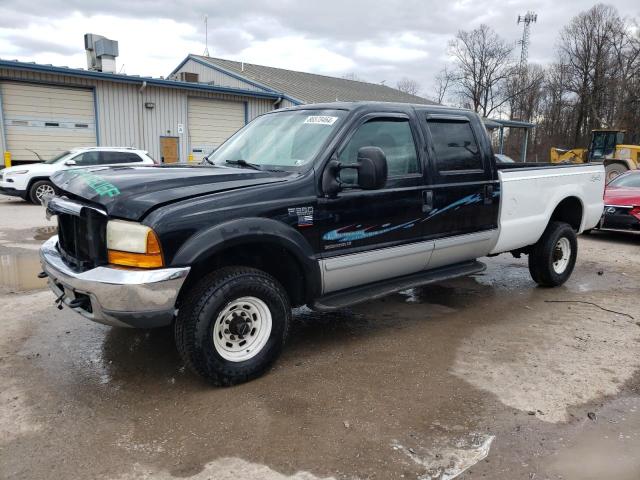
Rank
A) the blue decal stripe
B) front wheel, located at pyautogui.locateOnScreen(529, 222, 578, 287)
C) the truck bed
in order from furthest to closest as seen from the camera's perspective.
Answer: front wheel, located at pyautogui.locateOnScreen(529, 222, 578, 287), the truck bed, the blue decal stripe

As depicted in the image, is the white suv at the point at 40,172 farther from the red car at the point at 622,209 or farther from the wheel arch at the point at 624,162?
the wheel arch at the point at 624,162

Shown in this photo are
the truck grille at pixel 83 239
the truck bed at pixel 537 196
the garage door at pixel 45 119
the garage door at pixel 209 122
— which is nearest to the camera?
the truck grille at pixel 83 239

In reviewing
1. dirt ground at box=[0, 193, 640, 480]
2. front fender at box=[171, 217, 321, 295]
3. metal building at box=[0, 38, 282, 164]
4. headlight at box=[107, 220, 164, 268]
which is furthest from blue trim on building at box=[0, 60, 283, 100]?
front fender at box=[171, 217, 321, 295]

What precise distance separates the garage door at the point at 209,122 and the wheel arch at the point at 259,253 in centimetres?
2051

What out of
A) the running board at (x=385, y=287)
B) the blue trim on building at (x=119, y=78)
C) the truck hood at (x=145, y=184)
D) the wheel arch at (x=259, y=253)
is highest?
the blue trim on building at (x=119, y=78)

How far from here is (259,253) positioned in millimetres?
3854

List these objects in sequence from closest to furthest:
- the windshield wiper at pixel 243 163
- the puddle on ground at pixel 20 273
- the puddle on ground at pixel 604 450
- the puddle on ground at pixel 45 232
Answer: the puddle on ground at pixel 604 450
the windshield wiper at pixel 243 163
the puddle on ground at pixel 20 273
the puddle on ground at pixel 45 232

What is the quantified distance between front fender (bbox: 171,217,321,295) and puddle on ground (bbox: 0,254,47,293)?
12.2 feet

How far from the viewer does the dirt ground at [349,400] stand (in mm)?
2828

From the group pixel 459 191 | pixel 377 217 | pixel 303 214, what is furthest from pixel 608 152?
pixel 303 214

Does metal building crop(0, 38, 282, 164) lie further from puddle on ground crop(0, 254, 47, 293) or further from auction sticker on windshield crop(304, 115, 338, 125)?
auction sticker on windshield crop(304, 115, 338, 125)

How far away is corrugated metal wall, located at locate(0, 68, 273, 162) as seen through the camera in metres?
20.5

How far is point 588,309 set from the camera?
5.64 meters

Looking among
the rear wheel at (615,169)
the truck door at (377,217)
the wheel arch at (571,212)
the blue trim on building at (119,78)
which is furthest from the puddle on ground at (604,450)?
the rear wheel at (615,169)
